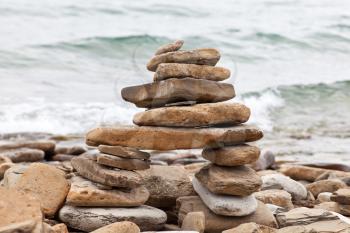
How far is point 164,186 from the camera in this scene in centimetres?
593

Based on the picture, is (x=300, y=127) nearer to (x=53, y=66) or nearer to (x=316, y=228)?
(x=53, y=66)

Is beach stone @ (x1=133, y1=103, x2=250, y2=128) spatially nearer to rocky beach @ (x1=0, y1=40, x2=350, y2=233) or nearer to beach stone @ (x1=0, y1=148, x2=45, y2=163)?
rocky beach @ (x1=0, y1=40, x2=350, y2=233)

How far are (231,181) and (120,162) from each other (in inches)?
37.6

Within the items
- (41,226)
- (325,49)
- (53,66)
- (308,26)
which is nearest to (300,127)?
(53,66)

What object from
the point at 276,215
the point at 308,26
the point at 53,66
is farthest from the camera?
the point at 308,26

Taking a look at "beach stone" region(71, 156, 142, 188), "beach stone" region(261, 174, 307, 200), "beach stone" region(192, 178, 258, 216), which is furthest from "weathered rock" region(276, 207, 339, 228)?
"beach stone" region(261, 174, 307, 200)

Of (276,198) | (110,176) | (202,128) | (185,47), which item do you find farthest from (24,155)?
(185,47)

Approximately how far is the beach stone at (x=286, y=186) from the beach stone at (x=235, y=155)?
1.88 metres

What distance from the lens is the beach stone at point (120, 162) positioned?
5.32 metres

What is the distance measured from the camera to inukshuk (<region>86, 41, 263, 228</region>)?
213 inches

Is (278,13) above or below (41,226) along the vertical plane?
above

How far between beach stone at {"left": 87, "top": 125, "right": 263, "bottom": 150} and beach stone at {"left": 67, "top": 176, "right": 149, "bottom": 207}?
15.7 inches

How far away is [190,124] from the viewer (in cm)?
545

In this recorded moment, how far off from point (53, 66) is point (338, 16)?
22.1 meters
